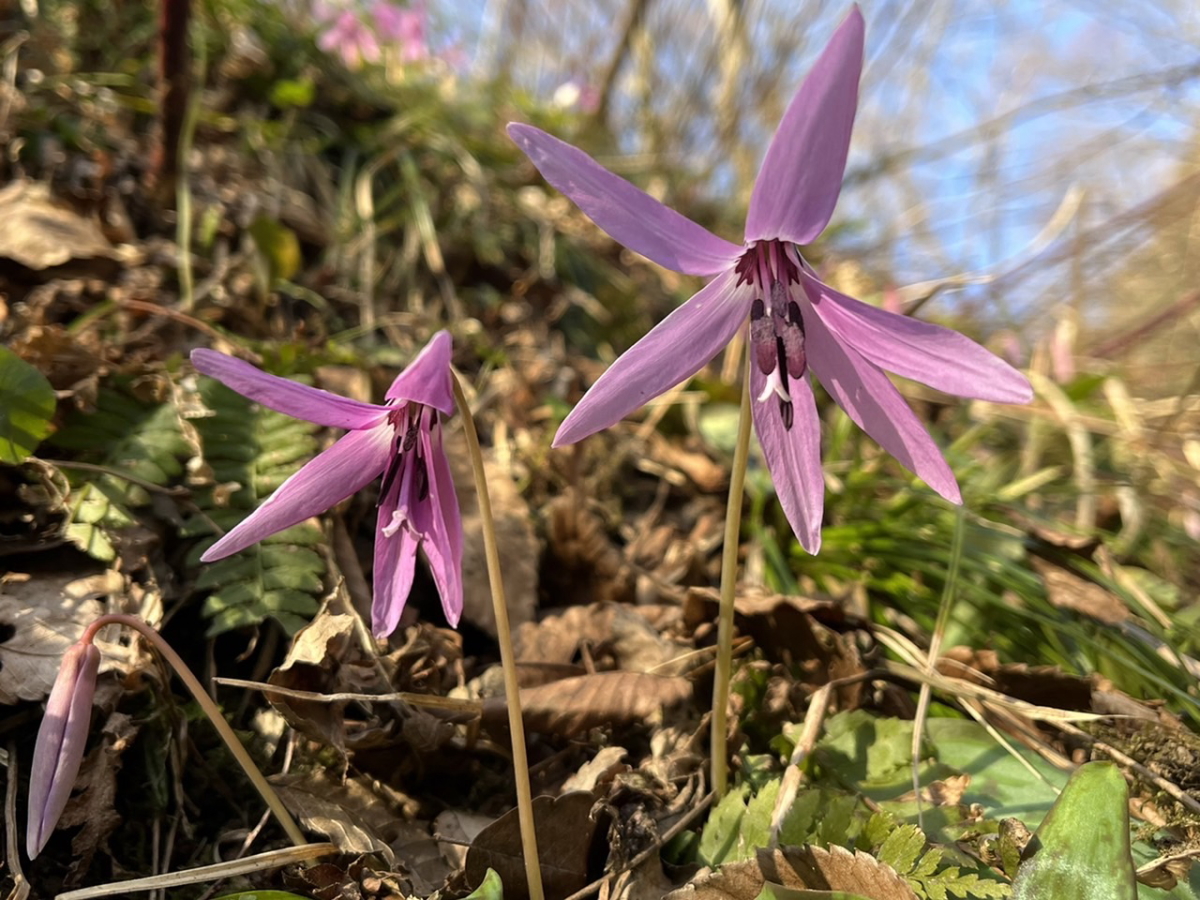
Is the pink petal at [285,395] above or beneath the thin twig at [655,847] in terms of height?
above

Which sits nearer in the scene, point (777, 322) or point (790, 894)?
point (790, 894)

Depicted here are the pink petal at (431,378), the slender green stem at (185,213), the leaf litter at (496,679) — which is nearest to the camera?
the pink petal at (431,378)

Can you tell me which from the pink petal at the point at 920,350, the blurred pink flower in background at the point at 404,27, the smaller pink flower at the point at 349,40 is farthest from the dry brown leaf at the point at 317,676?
the blurred pink flower in background at the point at 404,27

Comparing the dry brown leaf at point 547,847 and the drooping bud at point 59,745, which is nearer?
the drooping bud at point 59,745

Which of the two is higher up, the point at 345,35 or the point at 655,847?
the point at 345,35

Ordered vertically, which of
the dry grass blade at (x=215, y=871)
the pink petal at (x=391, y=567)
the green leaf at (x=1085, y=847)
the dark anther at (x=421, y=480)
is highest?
the dark anther at (x=421, y=480)

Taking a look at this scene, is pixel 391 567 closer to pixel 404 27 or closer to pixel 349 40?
pixel 349 40

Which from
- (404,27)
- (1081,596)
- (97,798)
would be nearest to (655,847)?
(97,798)

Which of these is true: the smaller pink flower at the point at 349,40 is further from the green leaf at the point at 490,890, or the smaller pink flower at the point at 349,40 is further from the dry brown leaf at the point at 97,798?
the green leaf at the point at 490,890
